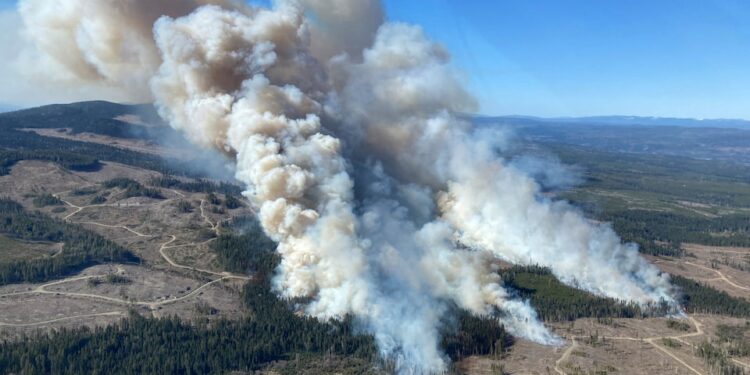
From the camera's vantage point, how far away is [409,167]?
105500mm

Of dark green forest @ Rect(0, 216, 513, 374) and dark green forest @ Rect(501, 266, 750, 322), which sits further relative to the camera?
dark green forest @ Rect(501, 266, 750, 322)

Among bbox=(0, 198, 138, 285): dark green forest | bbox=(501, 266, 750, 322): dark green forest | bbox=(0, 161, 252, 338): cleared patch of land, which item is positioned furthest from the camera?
bbox=(0, 198, 138, 285): dark green forest

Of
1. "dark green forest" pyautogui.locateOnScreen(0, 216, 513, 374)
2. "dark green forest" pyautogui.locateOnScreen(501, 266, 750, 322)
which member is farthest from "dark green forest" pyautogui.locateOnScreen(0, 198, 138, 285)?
"dark green forest" pyautogui.locateOnScreen(501, 266, 750, 322)

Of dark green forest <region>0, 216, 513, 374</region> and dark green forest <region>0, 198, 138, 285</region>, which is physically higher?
dark green forest <region>0, 198, 138, 285</region>

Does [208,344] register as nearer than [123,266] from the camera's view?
Yes

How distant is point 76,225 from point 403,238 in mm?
61427

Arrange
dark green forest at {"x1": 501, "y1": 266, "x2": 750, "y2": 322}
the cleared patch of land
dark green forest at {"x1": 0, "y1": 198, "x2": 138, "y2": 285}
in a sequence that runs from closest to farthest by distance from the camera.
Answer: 1. the cleared patch of land
2. dark green forest at {"x1": 501, "y1": 266, "x2": 750, "y2": 322}
3. dark green forest at {"x1": 0, "y1": 198, "x2": 138, "y2": 285}

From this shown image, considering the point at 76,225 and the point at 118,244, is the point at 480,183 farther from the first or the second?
the point at 76,225

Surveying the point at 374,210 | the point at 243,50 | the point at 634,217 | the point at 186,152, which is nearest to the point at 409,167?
the point at 374,210

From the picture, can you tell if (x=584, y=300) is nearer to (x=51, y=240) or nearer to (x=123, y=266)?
(x=123, y=266)

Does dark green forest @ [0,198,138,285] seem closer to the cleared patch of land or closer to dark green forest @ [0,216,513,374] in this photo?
the cleared patch of land

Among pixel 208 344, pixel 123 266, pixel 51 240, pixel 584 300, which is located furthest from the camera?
pixel 51 240

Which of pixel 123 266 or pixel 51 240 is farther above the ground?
pixel 51 240

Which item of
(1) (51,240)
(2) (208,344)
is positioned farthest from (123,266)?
(2) (208,344)
